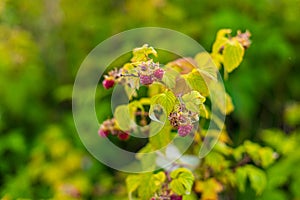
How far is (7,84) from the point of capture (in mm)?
2752

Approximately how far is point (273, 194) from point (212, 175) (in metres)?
0.72

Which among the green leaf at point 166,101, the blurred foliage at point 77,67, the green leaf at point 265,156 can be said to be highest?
the blurred foliage at point 77,67

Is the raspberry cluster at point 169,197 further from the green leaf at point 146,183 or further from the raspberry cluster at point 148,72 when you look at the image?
the raspberry cluster at point 148,72

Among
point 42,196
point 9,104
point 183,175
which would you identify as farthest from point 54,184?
point 183,175

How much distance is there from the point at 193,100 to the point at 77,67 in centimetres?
192

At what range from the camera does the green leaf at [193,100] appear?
0.98 meters

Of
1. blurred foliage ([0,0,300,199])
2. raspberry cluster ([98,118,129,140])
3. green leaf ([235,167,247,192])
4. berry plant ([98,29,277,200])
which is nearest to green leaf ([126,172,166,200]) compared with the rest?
berry plant ([98,29,277,200])

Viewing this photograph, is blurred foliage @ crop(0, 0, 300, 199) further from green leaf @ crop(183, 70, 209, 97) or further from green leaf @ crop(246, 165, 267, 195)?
green leaf @ crop(183, 70, 209, 97)

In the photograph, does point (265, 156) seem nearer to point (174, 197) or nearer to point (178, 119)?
point (174, 197)

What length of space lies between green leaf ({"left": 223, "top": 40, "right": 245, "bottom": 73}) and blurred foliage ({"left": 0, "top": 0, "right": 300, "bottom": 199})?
45.1 inches

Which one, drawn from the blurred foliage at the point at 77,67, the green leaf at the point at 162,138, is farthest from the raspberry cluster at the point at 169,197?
the blurred foliage at the point at 77,67

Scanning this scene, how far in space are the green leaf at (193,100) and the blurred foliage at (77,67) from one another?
1.37m

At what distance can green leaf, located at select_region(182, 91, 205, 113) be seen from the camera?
98 centimetres

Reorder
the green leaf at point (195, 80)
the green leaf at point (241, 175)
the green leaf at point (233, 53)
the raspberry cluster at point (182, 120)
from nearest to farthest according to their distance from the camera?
the raspberry cluster at point (182, 120)
the green leaf at point (195, 80)
the green leaf at point (233, 53)
the green leaf at point (241, 175)
